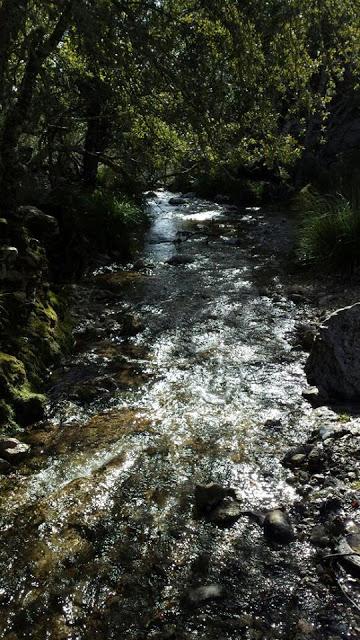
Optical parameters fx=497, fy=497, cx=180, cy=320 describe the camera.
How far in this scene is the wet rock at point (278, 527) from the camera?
165 inches

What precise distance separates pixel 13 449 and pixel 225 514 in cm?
248

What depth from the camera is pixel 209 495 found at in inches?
183

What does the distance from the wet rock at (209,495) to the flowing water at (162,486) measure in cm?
11

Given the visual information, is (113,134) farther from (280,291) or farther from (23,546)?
(23,546)

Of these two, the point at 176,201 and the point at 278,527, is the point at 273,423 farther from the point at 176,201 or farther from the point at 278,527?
the point at 176,201

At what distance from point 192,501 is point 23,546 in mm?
1547

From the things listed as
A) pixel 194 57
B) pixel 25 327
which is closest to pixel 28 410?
pixel 25 327

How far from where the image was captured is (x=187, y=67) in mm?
7594

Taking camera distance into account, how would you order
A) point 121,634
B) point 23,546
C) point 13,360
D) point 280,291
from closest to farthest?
point 121,634 → point 23,546 → point 13,360 → point 280,291

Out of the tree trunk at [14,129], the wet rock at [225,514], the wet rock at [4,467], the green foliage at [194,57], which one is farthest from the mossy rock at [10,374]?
the tree trunk at [14,129]

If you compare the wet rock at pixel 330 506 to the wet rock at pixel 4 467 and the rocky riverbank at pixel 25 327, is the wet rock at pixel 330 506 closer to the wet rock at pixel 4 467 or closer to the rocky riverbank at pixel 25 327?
the wet rock at pixel 4 467

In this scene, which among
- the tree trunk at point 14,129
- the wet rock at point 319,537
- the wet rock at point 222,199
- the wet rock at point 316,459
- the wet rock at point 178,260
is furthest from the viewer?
the wet rock at point 222,199

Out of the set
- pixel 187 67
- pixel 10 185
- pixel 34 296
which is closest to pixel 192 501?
pixel 34 296

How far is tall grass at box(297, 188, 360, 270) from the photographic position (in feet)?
37.8
